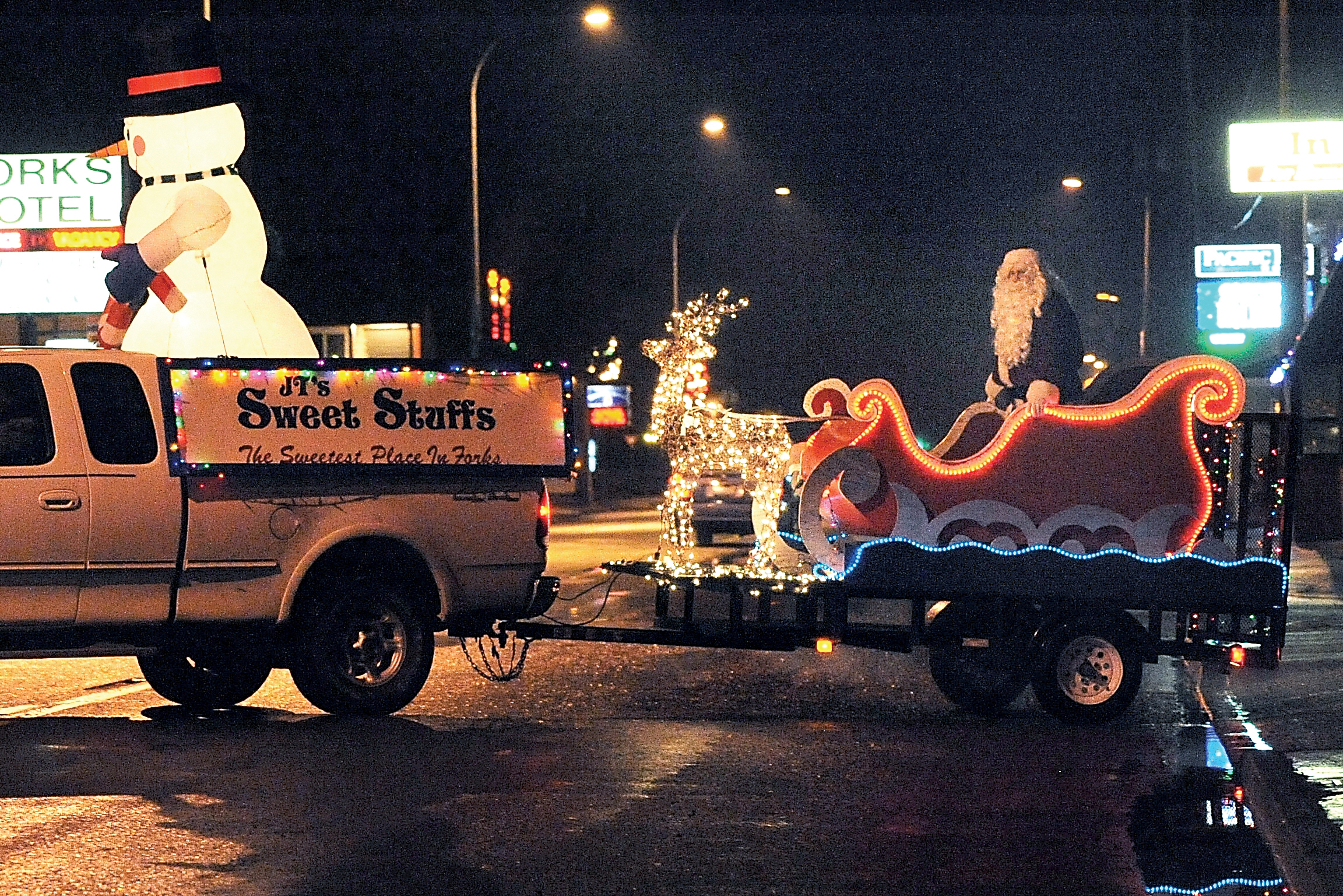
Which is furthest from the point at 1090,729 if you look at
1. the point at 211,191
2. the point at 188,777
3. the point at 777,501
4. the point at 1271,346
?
the point at 1271,346

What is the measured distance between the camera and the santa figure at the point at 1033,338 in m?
11.0

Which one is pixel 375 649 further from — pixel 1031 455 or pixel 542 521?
pixel 1031 455

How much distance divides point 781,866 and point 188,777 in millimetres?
3435

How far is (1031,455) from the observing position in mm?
10789

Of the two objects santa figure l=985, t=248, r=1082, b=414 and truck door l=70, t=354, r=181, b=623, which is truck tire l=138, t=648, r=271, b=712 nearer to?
truck door l=70, t=354, r=181, b=623

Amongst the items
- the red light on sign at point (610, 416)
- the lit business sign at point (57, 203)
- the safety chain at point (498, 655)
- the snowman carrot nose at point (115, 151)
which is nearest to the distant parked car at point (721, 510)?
the safety chain at point (498, 655)

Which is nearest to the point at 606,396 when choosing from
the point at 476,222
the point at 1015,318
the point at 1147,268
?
the point at 1147,268

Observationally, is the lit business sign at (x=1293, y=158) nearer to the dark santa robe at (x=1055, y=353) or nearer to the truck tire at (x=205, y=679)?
the dark santa robe at (x=1055, y=353)

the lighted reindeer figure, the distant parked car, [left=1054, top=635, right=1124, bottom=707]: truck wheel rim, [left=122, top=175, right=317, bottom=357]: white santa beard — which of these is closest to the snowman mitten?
[left=122, top=175, right=317, bottom=357]: white santa beard

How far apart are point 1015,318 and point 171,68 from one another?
7.59 m

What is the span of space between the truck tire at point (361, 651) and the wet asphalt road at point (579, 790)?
0.76 feet

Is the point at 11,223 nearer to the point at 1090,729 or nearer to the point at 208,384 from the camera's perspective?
the point at 208,384

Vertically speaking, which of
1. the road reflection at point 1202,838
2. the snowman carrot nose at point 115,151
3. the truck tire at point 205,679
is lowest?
the road reflection at point 1202,838

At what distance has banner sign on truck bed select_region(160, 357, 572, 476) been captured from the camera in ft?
33.1
